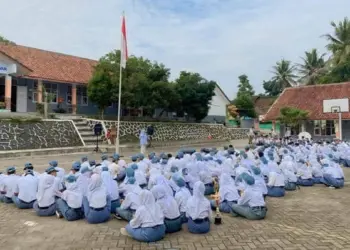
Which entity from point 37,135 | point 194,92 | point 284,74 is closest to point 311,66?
point 284,74

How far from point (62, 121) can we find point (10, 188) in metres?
13.0

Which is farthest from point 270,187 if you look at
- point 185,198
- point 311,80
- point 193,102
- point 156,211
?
point 311,80

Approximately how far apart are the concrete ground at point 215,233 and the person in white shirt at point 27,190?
21 cm

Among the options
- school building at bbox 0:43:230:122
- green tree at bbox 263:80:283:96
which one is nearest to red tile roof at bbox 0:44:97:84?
school building at bbox 0:43:230:122

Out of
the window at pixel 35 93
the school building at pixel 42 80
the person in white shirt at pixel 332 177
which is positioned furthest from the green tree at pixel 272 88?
the person in white shirt at pixel 332 177

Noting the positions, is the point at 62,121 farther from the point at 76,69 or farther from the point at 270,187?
the point at 270,187

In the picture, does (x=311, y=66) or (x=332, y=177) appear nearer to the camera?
(x=332, y=177)

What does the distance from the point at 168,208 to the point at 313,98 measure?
26.0 meters

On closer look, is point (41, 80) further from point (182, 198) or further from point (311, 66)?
point (311, 66)

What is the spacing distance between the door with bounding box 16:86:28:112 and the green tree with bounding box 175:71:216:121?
10.7 meters

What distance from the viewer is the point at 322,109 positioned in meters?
26.5

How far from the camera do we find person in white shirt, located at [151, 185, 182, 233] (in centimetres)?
570

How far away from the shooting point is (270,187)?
9078 millimetres

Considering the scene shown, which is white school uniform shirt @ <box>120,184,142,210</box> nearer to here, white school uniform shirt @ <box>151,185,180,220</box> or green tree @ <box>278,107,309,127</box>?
white school uniform shirt @ <box>151,185,180,220</box>
